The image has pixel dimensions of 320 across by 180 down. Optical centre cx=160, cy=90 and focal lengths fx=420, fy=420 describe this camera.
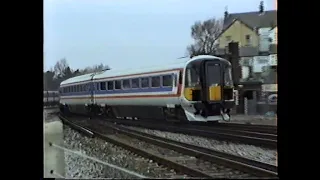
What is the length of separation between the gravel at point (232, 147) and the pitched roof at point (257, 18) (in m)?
0.87

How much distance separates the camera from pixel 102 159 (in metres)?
3.18

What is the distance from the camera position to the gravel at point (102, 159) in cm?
309

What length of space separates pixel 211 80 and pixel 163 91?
1.30ft

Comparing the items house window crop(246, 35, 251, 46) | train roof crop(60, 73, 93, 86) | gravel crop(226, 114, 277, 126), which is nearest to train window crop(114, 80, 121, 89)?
train roof crop(60, 73, 93, 86)

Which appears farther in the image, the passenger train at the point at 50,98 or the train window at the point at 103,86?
the train window at the point at 103,86

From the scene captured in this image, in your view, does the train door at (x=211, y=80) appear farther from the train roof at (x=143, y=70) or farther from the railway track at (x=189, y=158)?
the railway track at (x=189, y=158)

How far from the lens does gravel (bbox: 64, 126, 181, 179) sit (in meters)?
3.09

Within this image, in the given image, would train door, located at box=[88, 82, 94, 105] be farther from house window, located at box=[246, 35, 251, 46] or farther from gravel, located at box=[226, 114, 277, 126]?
house window, located at box=[246, 35, 251, 46]

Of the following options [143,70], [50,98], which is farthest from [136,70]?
[50,98]

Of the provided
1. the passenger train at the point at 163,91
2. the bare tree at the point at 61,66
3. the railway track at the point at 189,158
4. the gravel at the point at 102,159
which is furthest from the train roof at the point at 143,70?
the gravel at the point at 102,159

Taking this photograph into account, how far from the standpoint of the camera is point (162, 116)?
3396mm
